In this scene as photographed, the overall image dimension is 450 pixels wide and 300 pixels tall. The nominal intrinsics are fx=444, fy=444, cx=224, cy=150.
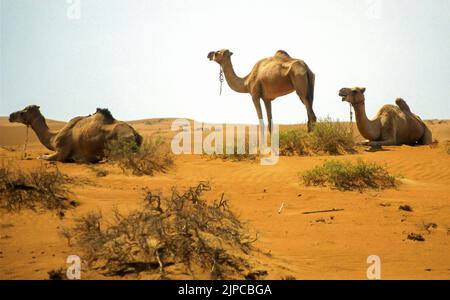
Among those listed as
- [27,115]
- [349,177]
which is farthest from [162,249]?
[27,115]

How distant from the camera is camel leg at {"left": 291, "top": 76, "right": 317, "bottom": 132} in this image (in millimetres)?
12984

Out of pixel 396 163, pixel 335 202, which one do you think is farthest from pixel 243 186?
pixel 396 163

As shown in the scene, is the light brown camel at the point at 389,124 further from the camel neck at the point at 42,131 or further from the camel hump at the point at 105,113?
the camel neck at the point at 42,131

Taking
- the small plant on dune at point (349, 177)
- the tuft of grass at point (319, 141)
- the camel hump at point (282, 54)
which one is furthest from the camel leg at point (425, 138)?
the small plant on dune at point (349, 177)

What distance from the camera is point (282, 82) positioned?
535 inches

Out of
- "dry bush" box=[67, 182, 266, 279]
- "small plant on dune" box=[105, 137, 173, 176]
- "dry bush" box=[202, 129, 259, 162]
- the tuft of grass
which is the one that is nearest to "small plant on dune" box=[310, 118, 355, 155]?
the tuft of grass

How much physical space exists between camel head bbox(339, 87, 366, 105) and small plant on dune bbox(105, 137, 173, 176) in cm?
532

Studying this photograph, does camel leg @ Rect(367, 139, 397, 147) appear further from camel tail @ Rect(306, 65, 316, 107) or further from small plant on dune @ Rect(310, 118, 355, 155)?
camel tail @ Rect(306, 65, 316, 107)

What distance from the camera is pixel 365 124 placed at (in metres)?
13.2

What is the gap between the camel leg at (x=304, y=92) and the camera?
1298 cm

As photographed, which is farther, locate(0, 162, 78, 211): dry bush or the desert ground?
locate(0, 162, 78, 211): dry bush

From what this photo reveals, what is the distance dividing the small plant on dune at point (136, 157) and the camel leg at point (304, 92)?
14.7 ft

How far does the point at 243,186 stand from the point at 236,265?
505 centimetres
